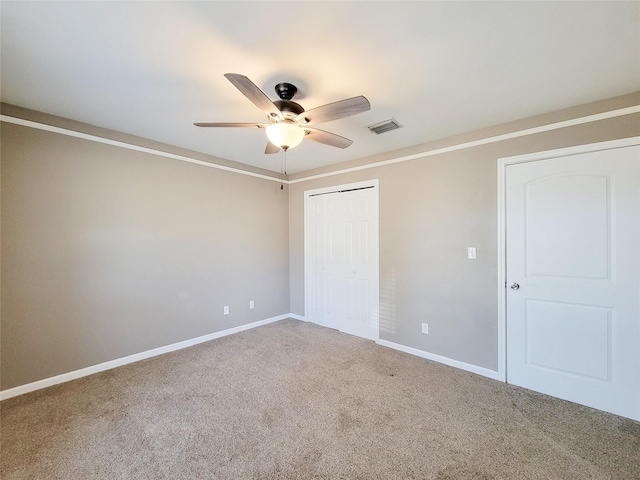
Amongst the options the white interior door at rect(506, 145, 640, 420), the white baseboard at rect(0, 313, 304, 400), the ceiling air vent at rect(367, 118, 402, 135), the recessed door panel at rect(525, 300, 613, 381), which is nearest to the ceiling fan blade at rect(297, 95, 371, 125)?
the ceiling air vent at rect(367, 118, 402, 135)

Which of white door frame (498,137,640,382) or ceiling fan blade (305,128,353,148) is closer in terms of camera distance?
ceiling fan blade (305,128,353,148)

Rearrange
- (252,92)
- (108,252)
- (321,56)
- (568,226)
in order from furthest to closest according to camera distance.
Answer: (108,252) → (568,226) → (321,56) → (252,92)

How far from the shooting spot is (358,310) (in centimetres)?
384

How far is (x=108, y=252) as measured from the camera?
9.23ft

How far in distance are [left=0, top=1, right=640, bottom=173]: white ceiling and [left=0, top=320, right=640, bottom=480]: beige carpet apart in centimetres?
254

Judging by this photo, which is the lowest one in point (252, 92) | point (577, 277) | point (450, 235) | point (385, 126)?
point (577, 277)

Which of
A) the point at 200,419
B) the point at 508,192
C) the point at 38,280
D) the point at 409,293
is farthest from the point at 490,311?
the point at 38,280

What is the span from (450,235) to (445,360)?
141 centimetres

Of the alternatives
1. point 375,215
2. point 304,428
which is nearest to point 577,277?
point 375,215

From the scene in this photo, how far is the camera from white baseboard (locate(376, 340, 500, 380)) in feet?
8.85

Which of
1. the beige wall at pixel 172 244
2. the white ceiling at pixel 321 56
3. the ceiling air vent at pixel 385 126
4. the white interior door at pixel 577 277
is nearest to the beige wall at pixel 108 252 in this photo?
the beige wall at pixel 172 244

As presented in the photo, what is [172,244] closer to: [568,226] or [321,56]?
[321,56]

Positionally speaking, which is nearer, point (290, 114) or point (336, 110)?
point (336, 110)

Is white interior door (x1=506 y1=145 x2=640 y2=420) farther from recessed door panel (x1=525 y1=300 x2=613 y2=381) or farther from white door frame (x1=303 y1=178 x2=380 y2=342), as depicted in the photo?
white door frame (x1=303 y1=178 x2=380 y2=342)
